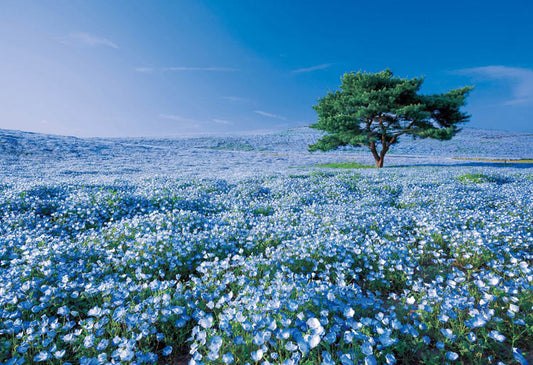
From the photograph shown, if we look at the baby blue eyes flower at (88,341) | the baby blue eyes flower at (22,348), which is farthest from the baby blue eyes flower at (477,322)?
the baby blue eyes flower at (22,348)

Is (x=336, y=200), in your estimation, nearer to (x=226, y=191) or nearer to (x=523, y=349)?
(x=226, y=191)

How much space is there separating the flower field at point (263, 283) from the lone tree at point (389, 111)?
16112 mm

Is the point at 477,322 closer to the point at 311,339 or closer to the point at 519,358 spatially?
the point at 519,358

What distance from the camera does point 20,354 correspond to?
2.59 m

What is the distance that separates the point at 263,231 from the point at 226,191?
589cm

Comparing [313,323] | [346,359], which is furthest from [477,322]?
[313,323]

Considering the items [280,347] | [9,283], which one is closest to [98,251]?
[9,283]

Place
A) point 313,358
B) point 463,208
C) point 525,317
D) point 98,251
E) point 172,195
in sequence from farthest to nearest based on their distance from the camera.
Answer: point 172,195 → point 463,208 → point 98,251 → point 525,317 → point 313,358

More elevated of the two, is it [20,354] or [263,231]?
[263,231]

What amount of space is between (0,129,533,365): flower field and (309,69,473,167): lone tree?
52.9 ft

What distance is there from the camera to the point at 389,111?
2381cm

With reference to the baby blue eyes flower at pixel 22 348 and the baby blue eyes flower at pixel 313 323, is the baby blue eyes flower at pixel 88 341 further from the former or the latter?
the baby blue eyes flower at pixel 313 323

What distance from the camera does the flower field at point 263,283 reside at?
8.20ft

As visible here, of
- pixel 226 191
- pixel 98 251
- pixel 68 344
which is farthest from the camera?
pixel 226 191
